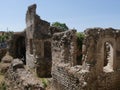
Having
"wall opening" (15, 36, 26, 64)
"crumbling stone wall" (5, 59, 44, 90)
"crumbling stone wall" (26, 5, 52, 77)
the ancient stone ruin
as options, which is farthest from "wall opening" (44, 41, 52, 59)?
"crumbling stone wall" (5, 59, 44, 90)

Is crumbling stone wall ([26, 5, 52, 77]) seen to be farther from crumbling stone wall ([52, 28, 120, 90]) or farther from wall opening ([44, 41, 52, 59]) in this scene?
crumbling stone wall ([52, 28, 120, 90])

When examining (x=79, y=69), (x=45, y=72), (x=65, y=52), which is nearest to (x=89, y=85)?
(x=79, y=69)

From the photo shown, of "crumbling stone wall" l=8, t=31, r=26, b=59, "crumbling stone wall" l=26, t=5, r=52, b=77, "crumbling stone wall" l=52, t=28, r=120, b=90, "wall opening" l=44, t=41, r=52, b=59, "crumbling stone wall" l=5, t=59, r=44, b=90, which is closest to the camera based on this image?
"crumbling stone wall" l=5, t=59, r=44, b=90

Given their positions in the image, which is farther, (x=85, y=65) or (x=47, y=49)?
(x=47, y=49)

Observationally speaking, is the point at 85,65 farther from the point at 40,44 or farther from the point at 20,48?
the point at 20,48

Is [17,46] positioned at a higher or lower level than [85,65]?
higher

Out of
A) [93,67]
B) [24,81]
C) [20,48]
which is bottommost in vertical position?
[24,81]

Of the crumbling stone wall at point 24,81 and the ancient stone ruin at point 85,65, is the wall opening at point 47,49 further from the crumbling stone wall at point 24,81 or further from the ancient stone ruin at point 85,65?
the crumbling stone wall at point 24,81

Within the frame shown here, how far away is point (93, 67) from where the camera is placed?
38.2ft

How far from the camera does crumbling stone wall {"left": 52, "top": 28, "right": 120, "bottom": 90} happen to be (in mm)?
11398

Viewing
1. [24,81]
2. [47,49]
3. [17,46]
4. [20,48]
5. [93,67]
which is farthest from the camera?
[20,48]

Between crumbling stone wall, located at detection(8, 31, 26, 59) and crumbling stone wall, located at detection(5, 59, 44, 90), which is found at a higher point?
crumbling stone wall, located at detection(8, 31, 26, 59)

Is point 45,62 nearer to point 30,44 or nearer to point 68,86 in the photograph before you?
point 30,44

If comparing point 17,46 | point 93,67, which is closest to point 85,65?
point 93,67
